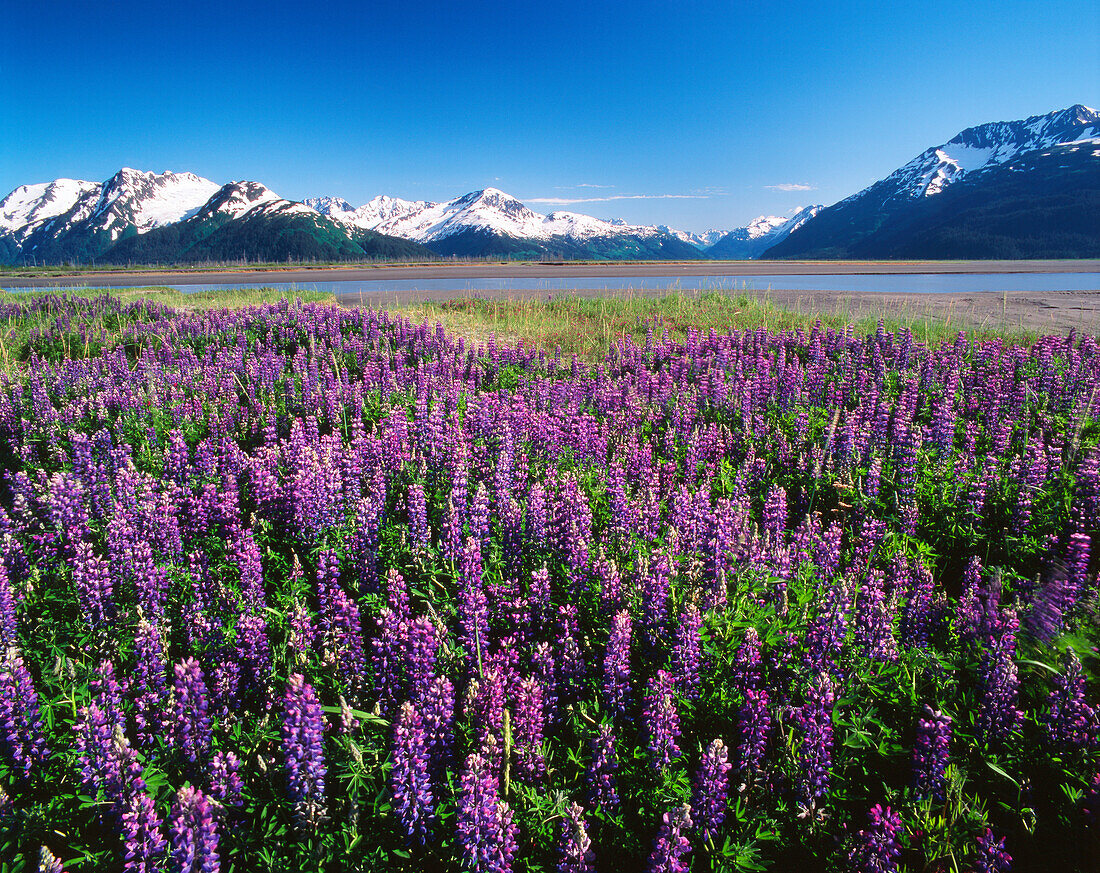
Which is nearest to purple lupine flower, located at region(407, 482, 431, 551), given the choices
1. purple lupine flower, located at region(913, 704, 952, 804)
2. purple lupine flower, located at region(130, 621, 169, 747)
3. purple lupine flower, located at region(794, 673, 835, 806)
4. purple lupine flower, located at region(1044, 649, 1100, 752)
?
purple lupine flower, located at region(130, 621, 169, 747)

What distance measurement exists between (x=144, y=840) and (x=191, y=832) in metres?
0.37

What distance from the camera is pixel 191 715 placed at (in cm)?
278

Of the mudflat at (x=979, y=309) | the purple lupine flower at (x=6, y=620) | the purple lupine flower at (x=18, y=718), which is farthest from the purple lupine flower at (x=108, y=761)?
the mudflat at (x=979, y=309)

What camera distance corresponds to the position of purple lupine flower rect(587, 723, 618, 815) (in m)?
2.69

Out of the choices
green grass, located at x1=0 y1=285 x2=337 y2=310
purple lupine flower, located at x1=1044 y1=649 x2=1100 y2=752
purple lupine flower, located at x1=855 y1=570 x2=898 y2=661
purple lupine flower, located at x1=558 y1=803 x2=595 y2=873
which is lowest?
purple lupine flower, located at x1=558 y1=803 x2=595 y2=873

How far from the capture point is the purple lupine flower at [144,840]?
84.8 inches

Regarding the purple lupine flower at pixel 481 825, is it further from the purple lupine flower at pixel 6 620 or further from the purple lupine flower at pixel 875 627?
the purple lupine flower at pixel 6 620

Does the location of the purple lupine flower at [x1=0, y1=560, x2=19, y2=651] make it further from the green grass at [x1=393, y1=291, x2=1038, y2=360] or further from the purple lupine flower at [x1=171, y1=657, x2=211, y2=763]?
the green grass at [x1=393, y1=291, x2=1038, y2=360]

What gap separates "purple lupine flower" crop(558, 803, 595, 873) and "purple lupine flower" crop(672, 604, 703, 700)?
912 millimetres

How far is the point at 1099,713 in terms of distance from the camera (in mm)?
→ 2773

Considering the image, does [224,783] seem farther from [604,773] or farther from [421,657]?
[604,773]

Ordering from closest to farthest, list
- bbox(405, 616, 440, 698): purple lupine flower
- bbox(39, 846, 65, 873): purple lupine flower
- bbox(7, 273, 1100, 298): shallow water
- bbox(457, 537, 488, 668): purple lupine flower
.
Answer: bbox(39, 846, 65, 873): purple lupine flower → bbox(405, 616, 440, 698): purple lupine flower → bbox(457, 537, 488, 668): purple lupine flower → bbox(7, 273, 1100, 298): shallow water

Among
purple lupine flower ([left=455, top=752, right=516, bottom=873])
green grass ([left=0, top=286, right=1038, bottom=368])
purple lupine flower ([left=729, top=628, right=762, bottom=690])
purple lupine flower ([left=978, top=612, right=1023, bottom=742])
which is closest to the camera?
purple lupine flower ([left=455, top=752, right=516, bottom=873])

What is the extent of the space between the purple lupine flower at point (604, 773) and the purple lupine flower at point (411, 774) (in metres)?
0.81
